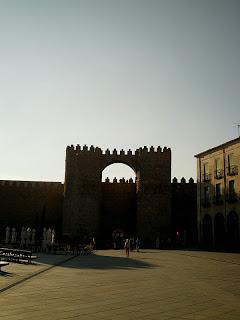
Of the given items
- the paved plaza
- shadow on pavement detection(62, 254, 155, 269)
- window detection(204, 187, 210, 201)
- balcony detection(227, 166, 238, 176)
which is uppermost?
balcony detection(227, 166, 238, 176)

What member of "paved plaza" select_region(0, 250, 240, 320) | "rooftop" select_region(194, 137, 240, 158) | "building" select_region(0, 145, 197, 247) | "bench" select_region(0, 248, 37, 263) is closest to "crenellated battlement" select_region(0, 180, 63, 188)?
A: "building" select_region(0, 145, 197, 247)

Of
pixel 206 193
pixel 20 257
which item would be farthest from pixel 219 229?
pixel 20 257

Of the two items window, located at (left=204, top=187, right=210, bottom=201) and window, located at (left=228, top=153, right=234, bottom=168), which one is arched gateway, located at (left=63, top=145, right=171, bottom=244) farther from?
window, located at (left=228, top=153, right=234, bottom=168)

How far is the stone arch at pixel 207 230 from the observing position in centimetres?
3484

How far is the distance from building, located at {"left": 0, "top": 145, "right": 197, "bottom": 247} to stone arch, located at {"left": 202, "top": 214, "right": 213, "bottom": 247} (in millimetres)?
4053

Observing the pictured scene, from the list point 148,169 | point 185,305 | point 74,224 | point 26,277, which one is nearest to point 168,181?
point 148,169

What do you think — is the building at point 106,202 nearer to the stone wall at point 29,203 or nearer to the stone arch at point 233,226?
the stone wall at point 29,203

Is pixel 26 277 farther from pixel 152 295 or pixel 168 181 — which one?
pixel 168 181

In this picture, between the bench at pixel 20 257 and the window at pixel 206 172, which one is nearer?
the bench at pixel 20 257

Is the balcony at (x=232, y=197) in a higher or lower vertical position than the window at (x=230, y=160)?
lower

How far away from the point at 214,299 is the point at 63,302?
112 inches

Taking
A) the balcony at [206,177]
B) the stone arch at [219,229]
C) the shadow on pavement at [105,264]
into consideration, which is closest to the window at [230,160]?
the balcony at [206,177]

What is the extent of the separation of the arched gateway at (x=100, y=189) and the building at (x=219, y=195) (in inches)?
211

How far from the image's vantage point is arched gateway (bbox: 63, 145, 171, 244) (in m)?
40.4
